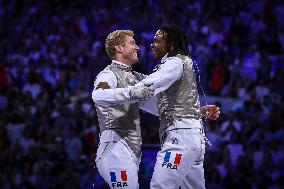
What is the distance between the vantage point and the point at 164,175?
4.70 meters

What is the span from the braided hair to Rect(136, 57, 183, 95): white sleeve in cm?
16

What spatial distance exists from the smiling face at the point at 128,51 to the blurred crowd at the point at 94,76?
5.87 feet

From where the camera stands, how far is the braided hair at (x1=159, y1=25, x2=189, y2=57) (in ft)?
16.1

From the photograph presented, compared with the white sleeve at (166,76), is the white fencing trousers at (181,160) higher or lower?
lower

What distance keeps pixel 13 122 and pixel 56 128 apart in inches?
34.2

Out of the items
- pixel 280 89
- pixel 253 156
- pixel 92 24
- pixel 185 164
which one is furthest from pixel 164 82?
pixel 92 24

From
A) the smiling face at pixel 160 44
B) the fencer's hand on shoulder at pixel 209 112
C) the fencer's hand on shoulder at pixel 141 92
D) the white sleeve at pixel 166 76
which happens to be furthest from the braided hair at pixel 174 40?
the fencer's hand on shoulder at pixel 209 112

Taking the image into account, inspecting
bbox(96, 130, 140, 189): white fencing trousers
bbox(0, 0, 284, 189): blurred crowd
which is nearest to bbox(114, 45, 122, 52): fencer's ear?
bbox(96, 130, 140, 189): white fencing trousers

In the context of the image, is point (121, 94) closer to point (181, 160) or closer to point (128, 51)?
point (128, 51)

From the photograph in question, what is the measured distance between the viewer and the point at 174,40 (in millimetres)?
4930

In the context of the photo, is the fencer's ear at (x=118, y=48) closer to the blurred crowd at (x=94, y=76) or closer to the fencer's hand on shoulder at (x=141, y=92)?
the fencer's hand on shoulder at (x=141, y=92)

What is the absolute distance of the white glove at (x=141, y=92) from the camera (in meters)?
4.61

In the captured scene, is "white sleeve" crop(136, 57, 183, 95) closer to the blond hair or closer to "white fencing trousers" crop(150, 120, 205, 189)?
"white fencing trousers" crop(150, 120, 205, 189)

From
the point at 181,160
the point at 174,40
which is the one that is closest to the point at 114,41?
the point at 174,40
